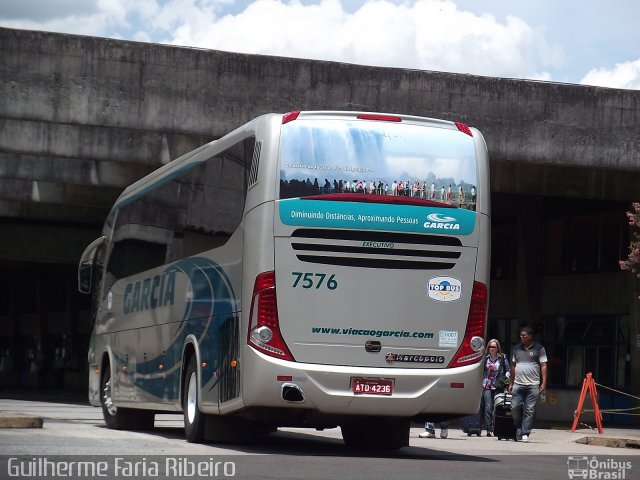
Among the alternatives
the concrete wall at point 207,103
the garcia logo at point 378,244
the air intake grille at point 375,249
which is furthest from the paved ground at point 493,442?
the concrete wall at point 207,103

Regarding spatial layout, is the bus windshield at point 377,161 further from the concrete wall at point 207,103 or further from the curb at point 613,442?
the concrete wall at point 207,103

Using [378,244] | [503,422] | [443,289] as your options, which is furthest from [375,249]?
[503,422]

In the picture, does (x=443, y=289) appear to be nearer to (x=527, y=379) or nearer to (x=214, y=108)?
(x=527, y=379)

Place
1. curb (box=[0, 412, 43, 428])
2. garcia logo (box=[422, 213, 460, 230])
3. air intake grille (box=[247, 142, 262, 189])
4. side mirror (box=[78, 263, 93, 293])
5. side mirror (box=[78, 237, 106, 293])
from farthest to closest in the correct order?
1. side mirror (box=[78, 263, 93, 293])
2. side mirror (box=[78, 237, 106, 293])
3. curb (box=[0, 412, 43, 428])
4. garcia logo (box=[422, 213, 460, 230])
5. air intake grille (box=[247, 142, 262, 189])

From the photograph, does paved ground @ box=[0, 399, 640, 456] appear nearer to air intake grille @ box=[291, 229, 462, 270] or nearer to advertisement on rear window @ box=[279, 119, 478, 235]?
air intake grille @ box=[291, 229, 462, 270]

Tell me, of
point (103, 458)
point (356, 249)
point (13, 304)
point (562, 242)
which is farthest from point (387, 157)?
point (13, 304)

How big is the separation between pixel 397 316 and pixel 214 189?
2.84 meters

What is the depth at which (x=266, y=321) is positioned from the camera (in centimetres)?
1441

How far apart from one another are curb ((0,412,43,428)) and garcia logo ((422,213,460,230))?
6437 millimetres

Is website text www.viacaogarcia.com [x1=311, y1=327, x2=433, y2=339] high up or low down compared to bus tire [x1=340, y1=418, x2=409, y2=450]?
up

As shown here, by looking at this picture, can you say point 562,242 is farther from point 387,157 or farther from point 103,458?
point 103,458

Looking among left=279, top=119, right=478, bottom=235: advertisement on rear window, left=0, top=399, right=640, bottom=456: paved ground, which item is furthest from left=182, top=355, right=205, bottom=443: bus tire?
left=279, top=119, right=478, bottom=235: advertisement on rear window

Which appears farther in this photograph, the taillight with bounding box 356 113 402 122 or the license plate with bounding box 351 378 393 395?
the taillight with bounding box 356 113 402 122

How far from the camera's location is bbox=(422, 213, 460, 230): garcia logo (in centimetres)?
1479
